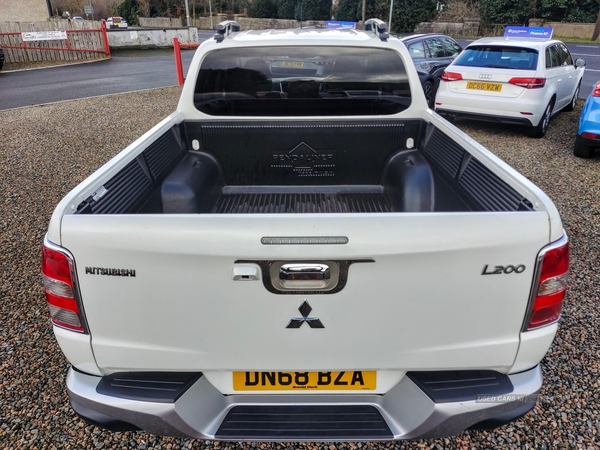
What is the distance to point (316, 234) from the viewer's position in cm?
154

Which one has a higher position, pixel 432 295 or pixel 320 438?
pixel 432 295

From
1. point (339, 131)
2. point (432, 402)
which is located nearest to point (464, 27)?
point (339, 131)

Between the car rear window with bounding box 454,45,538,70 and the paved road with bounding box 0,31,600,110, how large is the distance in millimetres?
5153

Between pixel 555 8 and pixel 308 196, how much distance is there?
36.1 m

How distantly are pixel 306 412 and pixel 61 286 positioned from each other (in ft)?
3.51

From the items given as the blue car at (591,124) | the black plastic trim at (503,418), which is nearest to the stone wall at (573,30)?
the blue car at (591,124)

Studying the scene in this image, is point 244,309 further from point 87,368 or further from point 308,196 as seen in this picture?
point 308,196

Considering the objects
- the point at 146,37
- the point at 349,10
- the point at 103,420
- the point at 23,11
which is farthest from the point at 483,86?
the point at 349,10

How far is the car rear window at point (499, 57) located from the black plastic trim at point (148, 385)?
7.83 meters

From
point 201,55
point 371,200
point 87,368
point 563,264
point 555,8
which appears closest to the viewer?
point 563,264

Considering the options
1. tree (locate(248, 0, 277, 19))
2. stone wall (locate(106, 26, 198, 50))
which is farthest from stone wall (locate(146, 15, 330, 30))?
stone wall (locate(106, 26, 198, 50))

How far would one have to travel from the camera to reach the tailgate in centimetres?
154

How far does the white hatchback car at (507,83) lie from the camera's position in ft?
24.4

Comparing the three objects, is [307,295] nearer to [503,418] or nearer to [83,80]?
[503,418]
